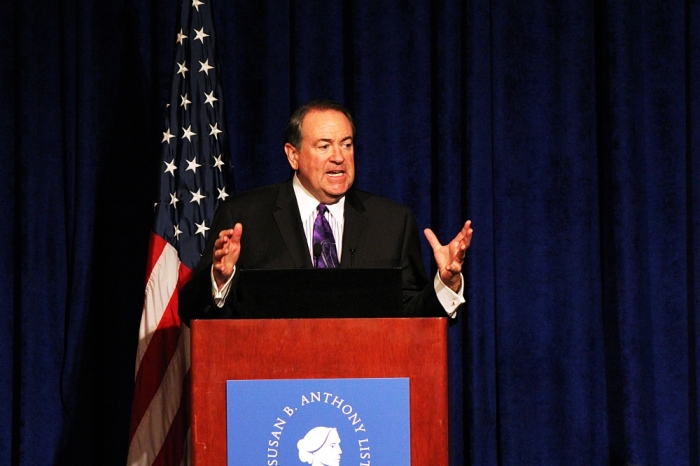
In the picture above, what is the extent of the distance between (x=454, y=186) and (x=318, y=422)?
2.27 meters

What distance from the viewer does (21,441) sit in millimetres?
4137

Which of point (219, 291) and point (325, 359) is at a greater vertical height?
point (219, 291)

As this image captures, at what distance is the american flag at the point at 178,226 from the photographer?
3598 mm

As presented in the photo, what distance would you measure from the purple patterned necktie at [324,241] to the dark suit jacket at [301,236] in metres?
0.04

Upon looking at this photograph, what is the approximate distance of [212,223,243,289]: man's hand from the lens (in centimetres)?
232

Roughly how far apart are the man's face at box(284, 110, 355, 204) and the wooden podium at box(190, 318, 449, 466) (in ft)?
2.96

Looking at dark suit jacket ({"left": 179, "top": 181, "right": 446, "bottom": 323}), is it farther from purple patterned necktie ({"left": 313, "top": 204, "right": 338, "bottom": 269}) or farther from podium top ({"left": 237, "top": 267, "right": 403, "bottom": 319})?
podium top ({"left": 237, "top": 267, "right": 403, "bottom": 319})

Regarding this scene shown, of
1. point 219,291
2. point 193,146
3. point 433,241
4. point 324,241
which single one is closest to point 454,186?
point 193,146

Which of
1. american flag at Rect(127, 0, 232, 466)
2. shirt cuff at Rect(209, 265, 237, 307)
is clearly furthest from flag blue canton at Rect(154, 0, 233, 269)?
shirt cuff at Rect(209, 265, 237, 307)

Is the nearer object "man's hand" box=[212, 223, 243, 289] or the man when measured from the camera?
"man's hand" box=[212, 223, 243, 289]

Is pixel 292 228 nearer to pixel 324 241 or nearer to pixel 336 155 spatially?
pixel 324 241

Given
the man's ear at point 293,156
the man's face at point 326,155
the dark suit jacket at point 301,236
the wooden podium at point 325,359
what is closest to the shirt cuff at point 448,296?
the dark suit jacket at point 301,236

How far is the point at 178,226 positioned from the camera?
143 inches

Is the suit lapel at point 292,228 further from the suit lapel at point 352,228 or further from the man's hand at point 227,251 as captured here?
the man's hand at point 227,251
